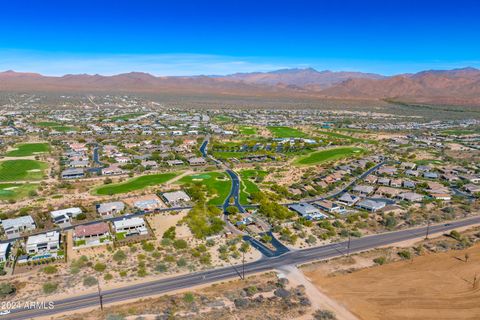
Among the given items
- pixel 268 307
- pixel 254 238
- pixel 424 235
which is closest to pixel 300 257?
pixel 254 238

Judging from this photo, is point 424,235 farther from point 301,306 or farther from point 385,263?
point 301,306

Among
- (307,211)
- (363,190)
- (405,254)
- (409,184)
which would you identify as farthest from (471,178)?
(405,254)

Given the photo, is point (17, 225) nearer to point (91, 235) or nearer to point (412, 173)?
point (91, 235)

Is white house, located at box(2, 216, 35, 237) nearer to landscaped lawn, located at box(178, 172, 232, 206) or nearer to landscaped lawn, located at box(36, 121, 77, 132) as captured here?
landscaped lawn, located at box(178, 172, 232, 206)

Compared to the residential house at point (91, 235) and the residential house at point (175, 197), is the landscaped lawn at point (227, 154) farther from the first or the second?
the residential house at point (91, 235)

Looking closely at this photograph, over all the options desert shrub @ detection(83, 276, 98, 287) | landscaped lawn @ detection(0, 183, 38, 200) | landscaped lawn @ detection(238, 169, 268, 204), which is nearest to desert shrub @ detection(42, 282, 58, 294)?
desert shrub @ detection(83, 276, 98, 287)

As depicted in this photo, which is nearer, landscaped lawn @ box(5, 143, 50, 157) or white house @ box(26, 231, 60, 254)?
white house @ box(26, 231, 60, 254)
